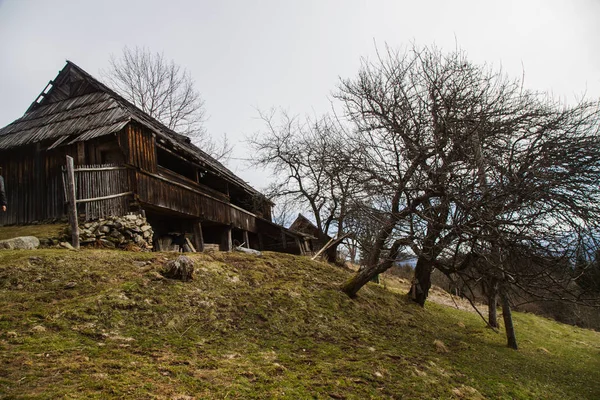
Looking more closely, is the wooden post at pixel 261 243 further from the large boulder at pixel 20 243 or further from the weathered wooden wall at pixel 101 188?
the large boulder at pixel 20 243

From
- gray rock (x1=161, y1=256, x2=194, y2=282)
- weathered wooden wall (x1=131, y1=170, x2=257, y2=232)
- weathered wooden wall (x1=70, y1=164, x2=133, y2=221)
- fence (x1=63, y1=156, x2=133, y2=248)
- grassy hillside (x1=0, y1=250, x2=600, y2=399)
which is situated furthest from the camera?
weathered wooden wall (x1=131, y1=170, x2=257, y2=232)

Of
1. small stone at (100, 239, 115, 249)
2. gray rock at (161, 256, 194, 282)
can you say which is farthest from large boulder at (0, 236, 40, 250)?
gray rock at (161, 256, 194, 282)

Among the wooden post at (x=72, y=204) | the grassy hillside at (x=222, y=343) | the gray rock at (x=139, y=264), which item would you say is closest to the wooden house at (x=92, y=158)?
the wooden post at (x=72, y=204)

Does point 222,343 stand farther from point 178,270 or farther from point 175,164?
point 175,164

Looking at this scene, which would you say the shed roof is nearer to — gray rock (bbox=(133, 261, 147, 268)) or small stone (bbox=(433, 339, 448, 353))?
gray rock (bbox=(133, 261, 147, 268))

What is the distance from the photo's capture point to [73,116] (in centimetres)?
1131

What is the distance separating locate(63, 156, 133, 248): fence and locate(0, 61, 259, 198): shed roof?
45.1 inches

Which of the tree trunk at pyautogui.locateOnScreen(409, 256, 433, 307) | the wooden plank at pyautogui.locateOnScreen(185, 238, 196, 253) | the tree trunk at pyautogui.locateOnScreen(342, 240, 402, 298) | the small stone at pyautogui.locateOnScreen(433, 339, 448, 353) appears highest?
the wooden plank at pyautogui.locateOnScreen(185, 238, 196, 253)

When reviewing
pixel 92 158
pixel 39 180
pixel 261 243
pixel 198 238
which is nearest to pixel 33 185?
pixel 39 180

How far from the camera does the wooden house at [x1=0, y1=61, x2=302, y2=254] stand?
961cm

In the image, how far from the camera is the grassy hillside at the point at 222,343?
121 inches

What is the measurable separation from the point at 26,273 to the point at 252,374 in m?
4.06

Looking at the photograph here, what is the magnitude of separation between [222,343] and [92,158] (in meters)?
8.35

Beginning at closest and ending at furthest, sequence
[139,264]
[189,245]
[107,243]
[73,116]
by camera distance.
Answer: [139,264] < [107,243] < [73,116] < [189,245]
